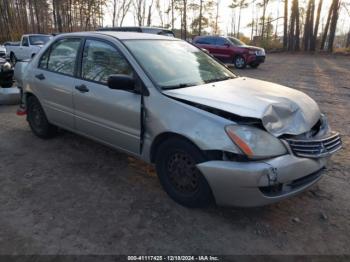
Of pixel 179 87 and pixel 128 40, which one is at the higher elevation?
pixel 128 40

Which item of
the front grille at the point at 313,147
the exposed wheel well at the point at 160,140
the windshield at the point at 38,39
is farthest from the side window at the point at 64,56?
the windshield at the point at 38,39

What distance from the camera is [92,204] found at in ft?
11.1

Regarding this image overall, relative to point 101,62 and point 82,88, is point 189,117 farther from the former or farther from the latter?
point 82,88

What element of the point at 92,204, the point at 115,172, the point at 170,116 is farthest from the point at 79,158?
the point at 170,116

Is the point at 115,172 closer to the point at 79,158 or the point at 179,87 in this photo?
the point at 79,158

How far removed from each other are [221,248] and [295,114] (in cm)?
145

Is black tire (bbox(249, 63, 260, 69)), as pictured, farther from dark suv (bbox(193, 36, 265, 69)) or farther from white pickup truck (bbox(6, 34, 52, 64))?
white pickup truck (bbox(6, 34, 52, 64))

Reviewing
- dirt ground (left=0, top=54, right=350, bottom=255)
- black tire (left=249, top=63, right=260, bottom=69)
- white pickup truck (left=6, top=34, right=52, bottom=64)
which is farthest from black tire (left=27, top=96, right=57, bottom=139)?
black tire (left=249, top=63, right=260, bottom=69)

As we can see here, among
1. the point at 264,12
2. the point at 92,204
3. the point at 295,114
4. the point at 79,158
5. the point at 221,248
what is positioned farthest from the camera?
the point at 264,12

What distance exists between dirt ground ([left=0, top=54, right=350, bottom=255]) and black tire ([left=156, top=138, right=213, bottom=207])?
5.5 inches

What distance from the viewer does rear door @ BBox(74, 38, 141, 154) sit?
362 cm

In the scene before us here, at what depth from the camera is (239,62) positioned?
17.0 m

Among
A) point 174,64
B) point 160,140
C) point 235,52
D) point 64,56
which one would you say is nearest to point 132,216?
point 160,140

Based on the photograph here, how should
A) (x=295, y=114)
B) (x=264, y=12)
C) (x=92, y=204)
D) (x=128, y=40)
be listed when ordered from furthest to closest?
(x=264, y=12)
(x=128, y=40)
(x=92, y=204)
(x=295, y=114)
